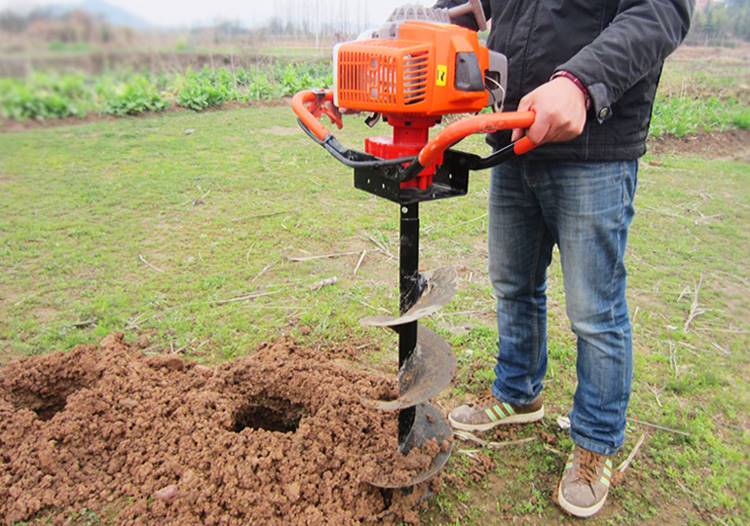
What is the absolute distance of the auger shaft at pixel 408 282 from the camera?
177 cm

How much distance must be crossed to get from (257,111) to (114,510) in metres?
7.81

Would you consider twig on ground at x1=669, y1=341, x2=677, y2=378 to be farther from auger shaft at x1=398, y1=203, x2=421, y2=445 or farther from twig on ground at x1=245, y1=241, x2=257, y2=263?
twig on ground at x1=245, y1=241, x2=257, y2=263

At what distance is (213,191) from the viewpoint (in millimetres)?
5234

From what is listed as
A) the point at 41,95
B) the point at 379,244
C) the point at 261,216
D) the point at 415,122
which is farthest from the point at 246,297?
the point at 41,95

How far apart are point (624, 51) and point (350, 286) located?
230cm

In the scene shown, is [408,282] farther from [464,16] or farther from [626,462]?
[626,462]

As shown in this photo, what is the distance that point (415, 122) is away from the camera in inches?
64.1

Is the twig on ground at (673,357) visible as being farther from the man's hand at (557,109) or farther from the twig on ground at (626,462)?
the man's hand at (557,109)

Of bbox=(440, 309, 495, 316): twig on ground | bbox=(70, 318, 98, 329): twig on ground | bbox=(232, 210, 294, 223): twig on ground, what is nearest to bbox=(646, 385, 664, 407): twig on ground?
bbox=(440, 309, 495, 316): twig on ground

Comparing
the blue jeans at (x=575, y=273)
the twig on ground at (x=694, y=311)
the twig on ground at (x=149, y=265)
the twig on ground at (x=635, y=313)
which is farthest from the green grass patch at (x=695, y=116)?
the twig on ground at (x=149, y=265)

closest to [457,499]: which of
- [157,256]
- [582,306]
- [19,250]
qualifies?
[582,306]

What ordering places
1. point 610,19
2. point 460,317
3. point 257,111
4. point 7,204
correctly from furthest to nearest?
point 257,111 → point 7,204 → point 460,317 → point 610,19

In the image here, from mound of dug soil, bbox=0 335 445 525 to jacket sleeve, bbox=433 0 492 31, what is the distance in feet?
4.79

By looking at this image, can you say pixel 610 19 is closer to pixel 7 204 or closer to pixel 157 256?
pixel 157 256
